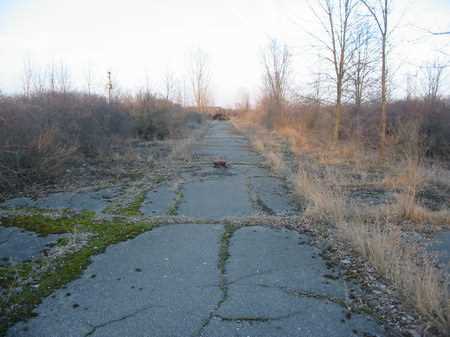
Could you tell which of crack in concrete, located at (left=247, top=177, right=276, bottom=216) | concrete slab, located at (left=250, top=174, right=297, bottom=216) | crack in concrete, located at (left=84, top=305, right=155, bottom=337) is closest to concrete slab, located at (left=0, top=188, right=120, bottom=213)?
crack in concrete, located at (left=247, top=177, right=276, bottom=216)

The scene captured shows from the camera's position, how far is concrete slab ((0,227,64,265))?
3900 millimetres

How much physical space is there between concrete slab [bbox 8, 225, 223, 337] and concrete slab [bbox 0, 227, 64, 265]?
3.02ft

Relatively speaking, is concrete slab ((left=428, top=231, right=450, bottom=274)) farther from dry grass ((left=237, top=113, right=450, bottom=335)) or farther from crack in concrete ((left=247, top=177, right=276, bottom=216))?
crack in concrete ((left=247, top=177, right=276, bottom=216))

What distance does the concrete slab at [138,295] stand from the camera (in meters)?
2.61

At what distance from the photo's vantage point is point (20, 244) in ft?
14.0

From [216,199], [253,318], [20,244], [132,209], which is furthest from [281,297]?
[216,199]

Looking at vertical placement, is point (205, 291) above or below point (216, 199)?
below

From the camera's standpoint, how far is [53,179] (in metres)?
7.94

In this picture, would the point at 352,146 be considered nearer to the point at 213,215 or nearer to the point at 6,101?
the point at 213,215

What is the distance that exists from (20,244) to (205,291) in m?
2.79

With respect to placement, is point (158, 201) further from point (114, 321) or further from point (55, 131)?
point (55, 131)

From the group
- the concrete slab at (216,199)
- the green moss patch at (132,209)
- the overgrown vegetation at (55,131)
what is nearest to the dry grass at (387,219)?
the concrete slab at (216,199)

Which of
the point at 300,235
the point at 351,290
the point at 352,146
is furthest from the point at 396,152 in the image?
the point at 351,290

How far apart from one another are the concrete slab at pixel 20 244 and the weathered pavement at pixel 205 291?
901 millimetres
